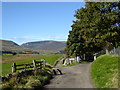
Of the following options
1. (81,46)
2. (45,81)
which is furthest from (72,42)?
(45,81)

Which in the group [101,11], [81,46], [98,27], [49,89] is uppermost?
[101,11]

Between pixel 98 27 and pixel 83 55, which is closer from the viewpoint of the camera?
pixel 98 27

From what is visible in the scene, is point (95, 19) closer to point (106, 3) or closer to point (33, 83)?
Result: point (106, 3)

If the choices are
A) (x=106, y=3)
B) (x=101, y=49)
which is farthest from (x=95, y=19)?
(x=101, y=49)

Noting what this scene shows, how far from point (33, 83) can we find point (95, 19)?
1870cm

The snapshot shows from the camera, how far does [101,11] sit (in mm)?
30188

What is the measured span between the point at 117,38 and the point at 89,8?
305 inches

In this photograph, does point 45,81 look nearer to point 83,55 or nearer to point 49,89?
point 49,89

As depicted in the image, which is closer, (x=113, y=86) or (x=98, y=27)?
(x=113, y=86)

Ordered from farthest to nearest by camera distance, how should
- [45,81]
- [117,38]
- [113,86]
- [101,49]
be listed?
[101,49] < [117,38] < [45,81] < [113,86]

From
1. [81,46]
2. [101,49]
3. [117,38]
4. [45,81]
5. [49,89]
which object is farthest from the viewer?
[101,49]

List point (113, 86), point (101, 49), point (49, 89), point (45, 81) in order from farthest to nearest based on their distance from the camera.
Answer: point (101, 49), point (45, 81), point (49, 89), point (113, 86)

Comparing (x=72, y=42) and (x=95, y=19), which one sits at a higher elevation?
(x=95, y=19)

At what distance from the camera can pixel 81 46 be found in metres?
42.8
